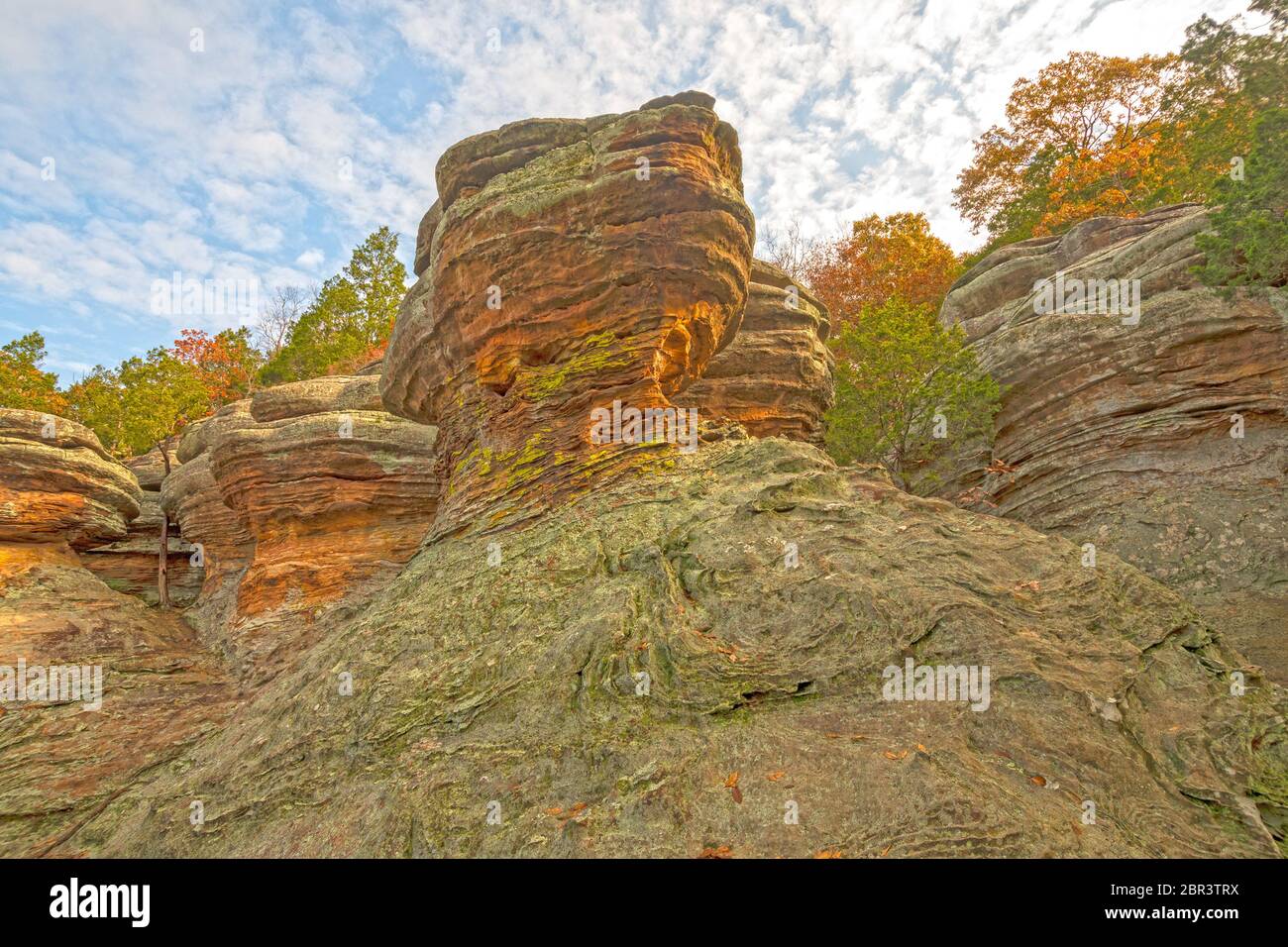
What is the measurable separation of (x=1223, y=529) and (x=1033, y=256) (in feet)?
51.2

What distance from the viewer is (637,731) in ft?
23.8

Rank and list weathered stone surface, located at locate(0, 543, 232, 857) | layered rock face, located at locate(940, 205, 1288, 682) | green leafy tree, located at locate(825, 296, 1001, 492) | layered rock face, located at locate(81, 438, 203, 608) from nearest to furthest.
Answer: weathered stone surface, located at locate(0, 543, 232, 857) → layered rock face, located at locate(940, 205, 1288, 682) → green leafy tree, located at locate(825, 296, 1001, 492) → layered rock face, located at locate(81, 438, 203, 608)

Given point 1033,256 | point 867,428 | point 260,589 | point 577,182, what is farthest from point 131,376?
point 1033,256

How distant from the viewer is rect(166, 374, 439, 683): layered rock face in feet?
68.5

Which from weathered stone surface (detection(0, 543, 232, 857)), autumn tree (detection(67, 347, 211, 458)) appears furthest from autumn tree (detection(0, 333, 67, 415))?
weathered stone surface (detection(0, 543, 232, 857))

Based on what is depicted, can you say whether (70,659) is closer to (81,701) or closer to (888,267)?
(81,701)

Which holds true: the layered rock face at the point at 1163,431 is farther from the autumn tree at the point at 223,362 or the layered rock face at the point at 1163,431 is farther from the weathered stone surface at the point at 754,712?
the autumn tree at the point at 223,362

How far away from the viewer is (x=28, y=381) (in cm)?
3981

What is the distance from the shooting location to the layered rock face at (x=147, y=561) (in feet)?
84.0

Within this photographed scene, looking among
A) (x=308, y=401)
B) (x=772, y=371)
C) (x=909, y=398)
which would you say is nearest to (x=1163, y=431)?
(x=909, y=398)

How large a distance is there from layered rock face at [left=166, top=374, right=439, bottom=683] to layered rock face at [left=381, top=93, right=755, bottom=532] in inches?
306

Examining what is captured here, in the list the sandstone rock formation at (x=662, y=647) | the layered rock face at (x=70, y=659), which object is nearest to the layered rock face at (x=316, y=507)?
the sandstone rock formation at (x=662, y=647)

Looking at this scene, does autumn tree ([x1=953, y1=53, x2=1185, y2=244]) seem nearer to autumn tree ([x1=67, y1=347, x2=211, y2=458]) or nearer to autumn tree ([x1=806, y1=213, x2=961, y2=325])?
autumn tree ([x1=806, y1=213, x2=961, y2=325])

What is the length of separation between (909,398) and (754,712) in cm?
1394
